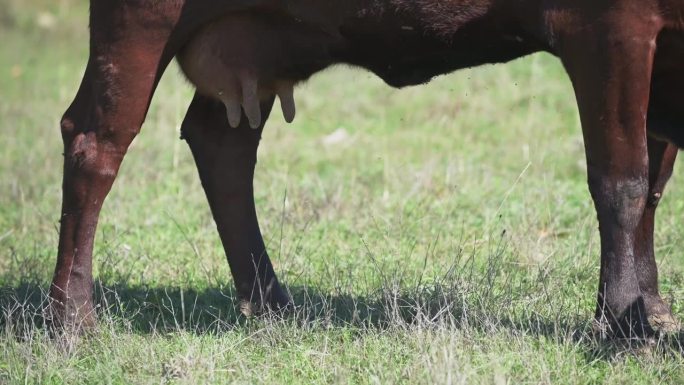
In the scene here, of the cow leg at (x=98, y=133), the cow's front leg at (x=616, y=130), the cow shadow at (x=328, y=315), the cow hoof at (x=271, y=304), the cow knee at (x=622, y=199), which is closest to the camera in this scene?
the cow's front leg at (x=616, y=130)

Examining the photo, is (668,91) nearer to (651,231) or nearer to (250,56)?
(651,231)

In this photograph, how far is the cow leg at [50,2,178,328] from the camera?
4809 millimetres

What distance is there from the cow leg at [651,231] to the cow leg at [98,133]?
2136 mm

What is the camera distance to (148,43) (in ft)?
15.8

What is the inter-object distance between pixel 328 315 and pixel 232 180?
105cm

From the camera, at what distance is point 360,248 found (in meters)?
6.12

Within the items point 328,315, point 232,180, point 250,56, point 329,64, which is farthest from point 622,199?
point 232,180

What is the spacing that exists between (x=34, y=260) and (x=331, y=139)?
3.29 meters

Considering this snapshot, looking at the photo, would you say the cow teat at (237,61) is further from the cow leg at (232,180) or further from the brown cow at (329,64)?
the cow leg at (232,180)

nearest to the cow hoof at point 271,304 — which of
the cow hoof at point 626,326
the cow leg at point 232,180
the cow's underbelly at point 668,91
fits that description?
the cow leg at point 232,180

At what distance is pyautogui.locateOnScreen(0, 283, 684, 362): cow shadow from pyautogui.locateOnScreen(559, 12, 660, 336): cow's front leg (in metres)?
0.13

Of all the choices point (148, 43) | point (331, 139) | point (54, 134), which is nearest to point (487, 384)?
point (148, 43)

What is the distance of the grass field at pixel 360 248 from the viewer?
4215 mm

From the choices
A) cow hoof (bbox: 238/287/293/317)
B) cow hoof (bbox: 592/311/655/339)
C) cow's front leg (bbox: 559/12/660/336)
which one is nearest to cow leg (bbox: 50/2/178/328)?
cow hoof (bbox: 238/287/293/317)
